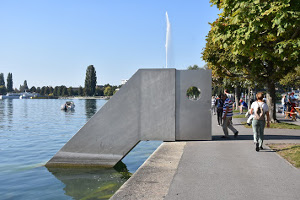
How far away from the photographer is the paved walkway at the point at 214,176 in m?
5.61

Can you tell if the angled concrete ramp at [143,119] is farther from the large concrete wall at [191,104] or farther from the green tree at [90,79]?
the green tree at [90,79]

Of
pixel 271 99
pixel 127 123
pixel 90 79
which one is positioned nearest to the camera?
pixel 127 123

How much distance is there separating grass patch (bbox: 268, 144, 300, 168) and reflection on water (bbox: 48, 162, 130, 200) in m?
4.51

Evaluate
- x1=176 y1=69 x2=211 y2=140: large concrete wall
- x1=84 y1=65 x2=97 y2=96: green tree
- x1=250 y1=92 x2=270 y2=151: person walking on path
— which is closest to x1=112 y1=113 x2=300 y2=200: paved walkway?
x1=250 y1=92 x2=270 y2=151: person walking on path

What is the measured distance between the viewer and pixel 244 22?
10.2 meters

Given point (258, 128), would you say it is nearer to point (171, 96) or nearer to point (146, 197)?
point (171, 96)

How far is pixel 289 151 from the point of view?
379 inches

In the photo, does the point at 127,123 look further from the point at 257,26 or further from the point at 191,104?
the point at 257,26

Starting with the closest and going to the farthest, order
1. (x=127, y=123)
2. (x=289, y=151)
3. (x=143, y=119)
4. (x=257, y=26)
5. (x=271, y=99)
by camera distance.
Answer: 1. (x=257, y=26)
2. (x=289, y=151)
3. (x=127, y=123)
4. (x=143, y=119)
5. (x=271, y=99)

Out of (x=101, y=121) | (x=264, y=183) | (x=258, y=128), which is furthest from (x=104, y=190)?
(x=258, y=128)

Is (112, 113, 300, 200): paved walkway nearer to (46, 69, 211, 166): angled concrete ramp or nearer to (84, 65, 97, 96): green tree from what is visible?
(46, 69, 211, 166): angled concrete ramp

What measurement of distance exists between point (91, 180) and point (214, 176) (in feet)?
13.1

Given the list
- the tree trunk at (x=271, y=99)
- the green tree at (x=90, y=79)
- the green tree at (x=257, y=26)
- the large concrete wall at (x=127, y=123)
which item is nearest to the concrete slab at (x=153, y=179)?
the large concrete wall at (x=127, y=123)

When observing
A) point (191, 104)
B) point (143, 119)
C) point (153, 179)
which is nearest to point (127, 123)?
point (143, 119)
